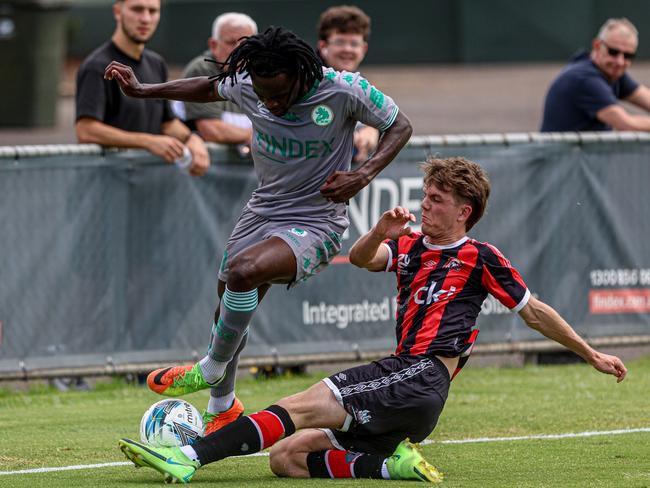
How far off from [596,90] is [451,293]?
495 centimetres

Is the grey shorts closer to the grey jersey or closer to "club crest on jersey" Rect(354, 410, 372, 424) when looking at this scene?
the grey jersey

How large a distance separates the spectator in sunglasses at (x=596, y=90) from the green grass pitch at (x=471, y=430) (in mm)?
1934

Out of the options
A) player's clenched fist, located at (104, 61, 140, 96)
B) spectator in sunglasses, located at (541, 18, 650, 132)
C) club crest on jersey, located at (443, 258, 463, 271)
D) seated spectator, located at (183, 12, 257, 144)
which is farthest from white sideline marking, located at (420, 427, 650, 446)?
spectator in sunglasses, located at (541, 18, 650, 132)

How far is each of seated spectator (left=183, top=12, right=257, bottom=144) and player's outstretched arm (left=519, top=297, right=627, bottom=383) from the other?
3877 millimetres

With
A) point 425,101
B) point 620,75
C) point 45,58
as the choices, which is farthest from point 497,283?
point 425,101

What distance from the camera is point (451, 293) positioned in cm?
684

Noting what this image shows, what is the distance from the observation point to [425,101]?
27594 mm

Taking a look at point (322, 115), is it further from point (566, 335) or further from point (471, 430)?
point (471, 430)

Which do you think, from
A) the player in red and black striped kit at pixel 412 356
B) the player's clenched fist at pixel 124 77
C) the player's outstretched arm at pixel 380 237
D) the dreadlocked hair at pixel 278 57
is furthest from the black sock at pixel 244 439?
the player's clenched fist at pixel 124 77

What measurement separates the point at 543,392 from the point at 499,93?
62.8ft

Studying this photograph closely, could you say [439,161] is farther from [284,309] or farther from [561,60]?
[561,60]

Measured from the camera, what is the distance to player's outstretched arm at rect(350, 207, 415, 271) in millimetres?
6648

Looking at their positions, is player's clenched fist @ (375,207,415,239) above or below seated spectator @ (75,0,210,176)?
above

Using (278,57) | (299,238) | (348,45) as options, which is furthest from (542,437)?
(348,45)
